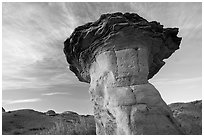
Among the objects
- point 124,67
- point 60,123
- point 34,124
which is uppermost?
point 34,124

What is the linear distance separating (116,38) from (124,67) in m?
1.03

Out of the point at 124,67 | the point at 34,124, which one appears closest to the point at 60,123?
the point at 124,67

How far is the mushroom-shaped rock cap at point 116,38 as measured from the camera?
712cm

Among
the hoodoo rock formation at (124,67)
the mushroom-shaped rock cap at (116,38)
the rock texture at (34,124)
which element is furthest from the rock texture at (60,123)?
the hoodoo rock formation at (124,67)

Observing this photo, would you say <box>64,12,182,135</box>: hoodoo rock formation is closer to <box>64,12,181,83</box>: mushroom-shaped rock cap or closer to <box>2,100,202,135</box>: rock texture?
<box>64,12,181,83</box>: mushroom-shaped rock cap

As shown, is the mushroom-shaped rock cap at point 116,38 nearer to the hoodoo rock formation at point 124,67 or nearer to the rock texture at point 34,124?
the hoodoo rock formation at point 124,67

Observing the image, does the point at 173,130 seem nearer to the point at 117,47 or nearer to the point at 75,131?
the point at 117,47

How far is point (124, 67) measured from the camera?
6.64 m

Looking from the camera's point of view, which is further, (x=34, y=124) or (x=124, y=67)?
(x=34, y=124)

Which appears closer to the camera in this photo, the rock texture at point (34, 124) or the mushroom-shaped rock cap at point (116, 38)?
the mushroom-shaped rock cap at point (116, 38)

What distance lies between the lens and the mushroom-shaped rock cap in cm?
712

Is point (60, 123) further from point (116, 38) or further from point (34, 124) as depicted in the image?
point (34, 124)

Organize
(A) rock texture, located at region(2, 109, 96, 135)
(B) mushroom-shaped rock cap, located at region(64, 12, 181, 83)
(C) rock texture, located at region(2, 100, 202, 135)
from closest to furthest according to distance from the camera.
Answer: (B) mushroom-shaped rock cap, located at region(64, 12, 181, 83), (C) rock texture, located at region(2, 100, 202, 135), (A) rock texture, located at region(2, 109, 96, 135)

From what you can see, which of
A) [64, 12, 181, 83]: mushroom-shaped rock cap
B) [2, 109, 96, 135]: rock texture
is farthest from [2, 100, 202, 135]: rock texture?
[64, 12, 181, 83]: mushroom-shaped rock cap
